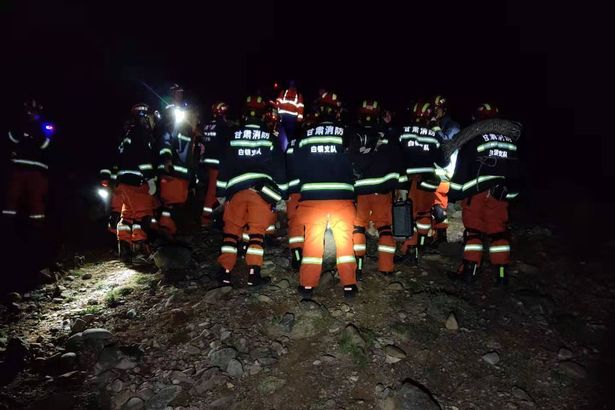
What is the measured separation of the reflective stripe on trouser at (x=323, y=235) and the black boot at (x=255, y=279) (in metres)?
0.58

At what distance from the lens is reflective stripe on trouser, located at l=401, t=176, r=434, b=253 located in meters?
5.89

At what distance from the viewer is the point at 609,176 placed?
37.7 ft

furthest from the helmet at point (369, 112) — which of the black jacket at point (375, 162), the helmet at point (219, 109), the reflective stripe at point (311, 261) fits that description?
the helmet at point (219, 109)

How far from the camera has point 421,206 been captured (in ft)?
19.7

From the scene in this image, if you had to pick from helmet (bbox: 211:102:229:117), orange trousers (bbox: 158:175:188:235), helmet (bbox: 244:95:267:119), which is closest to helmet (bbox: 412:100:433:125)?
helmet (bbox: 244:95:267:119)

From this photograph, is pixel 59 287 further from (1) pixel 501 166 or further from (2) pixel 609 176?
(2) pixel 609 176

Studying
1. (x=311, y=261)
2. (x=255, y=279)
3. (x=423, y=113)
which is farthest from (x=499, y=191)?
(x=255, y=279)

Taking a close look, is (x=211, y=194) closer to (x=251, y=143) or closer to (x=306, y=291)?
(x=251, y=143)

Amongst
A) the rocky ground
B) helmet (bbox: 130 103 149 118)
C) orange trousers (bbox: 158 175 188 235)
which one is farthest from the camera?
orange trousers (bbox: 158 175 188 235)

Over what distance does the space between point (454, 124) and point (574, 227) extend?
2745 mm

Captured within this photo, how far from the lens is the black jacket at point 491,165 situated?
5000 millimetres

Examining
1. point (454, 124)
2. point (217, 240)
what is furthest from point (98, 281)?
point (454, 124)

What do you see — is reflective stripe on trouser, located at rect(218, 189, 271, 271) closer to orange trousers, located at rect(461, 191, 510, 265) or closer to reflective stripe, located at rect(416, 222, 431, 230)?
reflective stripe, located at rect(416, 222, 431, 230)

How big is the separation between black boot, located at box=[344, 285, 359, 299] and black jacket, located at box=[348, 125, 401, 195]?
51.9 inches
